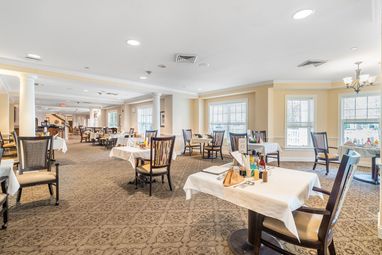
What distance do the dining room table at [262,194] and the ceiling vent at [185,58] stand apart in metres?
2.61

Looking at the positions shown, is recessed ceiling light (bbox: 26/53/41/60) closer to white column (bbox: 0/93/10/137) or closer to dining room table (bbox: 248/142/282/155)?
dining room table (bbox: 248/142/282/155)

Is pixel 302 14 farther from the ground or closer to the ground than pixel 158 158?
farther from the ground

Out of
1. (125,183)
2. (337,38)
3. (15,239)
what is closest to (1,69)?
(125,183)

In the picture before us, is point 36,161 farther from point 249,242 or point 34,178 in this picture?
point 249,242

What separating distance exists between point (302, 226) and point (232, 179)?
616 mm

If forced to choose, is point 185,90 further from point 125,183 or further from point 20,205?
point 20,205

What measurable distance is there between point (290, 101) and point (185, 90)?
3.79 meters

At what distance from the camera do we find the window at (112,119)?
41.9ft

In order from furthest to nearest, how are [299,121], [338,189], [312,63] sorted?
[299,121] → [312,63] → [338,189]

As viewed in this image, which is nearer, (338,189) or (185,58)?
(338,189)

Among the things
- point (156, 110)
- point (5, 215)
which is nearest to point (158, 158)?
point (5, 215)

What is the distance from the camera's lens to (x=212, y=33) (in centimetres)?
296

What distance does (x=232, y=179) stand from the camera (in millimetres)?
1692

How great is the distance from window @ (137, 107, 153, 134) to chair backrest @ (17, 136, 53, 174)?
6855 mm
